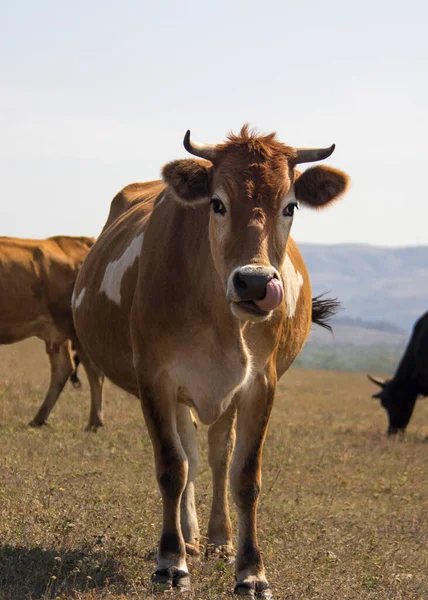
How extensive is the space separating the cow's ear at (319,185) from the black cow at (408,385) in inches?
517

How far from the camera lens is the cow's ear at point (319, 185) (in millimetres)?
6059

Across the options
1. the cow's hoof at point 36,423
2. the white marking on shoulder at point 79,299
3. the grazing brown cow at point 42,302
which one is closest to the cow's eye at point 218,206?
the white marking on shoulder at point 79,299

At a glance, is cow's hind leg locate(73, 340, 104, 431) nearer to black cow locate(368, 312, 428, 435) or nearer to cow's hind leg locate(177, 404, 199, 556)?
cow's hind leg locate(177, 404, 199, 556)

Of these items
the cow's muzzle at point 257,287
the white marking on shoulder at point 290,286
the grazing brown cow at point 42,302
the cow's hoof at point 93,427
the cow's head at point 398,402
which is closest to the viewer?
the cow's muzzle at point 257,287

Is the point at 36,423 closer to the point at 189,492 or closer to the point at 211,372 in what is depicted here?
the point at 189,492

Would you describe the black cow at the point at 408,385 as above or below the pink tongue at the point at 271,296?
below

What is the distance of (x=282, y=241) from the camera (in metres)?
5.61

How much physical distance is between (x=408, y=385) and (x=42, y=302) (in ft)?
28.0

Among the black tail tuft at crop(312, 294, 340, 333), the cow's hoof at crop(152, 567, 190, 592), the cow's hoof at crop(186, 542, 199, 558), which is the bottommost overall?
the cow's hoof at crop(186, 542, 199, 558)

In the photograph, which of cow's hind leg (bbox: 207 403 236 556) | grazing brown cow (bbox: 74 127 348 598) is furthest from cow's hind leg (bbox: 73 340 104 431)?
grazing brown cow (bbox: 74 127 348 598)

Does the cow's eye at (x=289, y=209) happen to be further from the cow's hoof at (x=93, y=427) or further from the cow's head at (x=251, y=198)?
the cow's hoof at (x=93, y=427)

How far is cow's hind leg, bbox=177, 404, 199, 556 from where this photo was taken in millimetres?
6816

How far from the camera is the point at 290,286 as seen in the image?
6789mm

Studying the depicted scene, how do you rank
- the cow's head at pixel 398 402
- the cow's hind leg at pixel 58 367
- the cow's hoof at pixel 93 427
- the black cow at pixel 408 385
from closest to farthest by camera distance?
the cow's hoof at pixel 93 427
the cow's hind leg at pixel 58 367
the cow's head at pixel 398 402
the black cow at pixel 408 385
